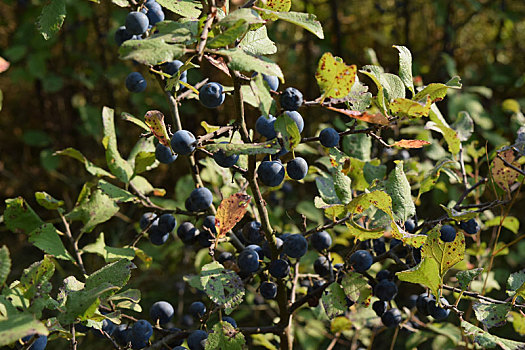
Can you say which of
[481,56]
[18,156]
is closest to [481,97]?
[481,56]

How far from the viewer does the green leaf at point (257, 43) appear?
0.63 meters

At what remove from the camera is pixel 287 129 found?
1.95 ft

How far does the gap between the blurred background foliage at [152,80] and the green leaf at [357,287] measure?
3.39ft

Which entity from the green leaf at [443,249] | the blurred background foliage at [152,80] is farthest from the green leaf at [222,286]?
the blurred background foliage at [152,80]

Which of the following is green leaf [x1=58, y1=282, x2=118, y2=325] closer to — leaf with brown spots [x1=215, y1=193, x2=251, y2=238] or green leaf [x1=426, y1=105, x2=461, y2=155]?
leaf with brown spots [x1=215, y1=193, x2=251, y2=238]

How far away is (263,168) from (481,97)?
1896 millimetres

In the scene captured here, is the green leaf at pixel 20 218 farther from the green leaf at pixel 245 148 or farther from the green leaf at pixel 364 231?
the green leaf at pixel 364 231

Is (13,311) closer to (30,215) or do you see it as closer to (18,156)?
(30,215)

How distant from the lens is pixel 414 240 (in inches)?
24.3

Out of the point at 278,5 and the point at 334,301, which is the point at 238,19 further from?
the point at 334,301

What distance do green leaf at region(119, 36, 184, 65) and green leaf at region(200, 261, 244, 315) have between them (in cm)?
32

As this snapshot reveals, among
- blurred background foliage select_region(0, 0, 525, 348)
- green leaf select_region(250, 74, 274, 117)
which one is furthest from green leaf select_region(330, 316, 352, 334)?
blurred background foliage select_region(0, 0, 525, 348)

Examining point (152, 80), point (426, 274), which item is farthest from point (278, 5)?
point (152, 80)

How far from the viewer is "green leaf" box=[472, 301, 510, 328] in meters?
0.64
